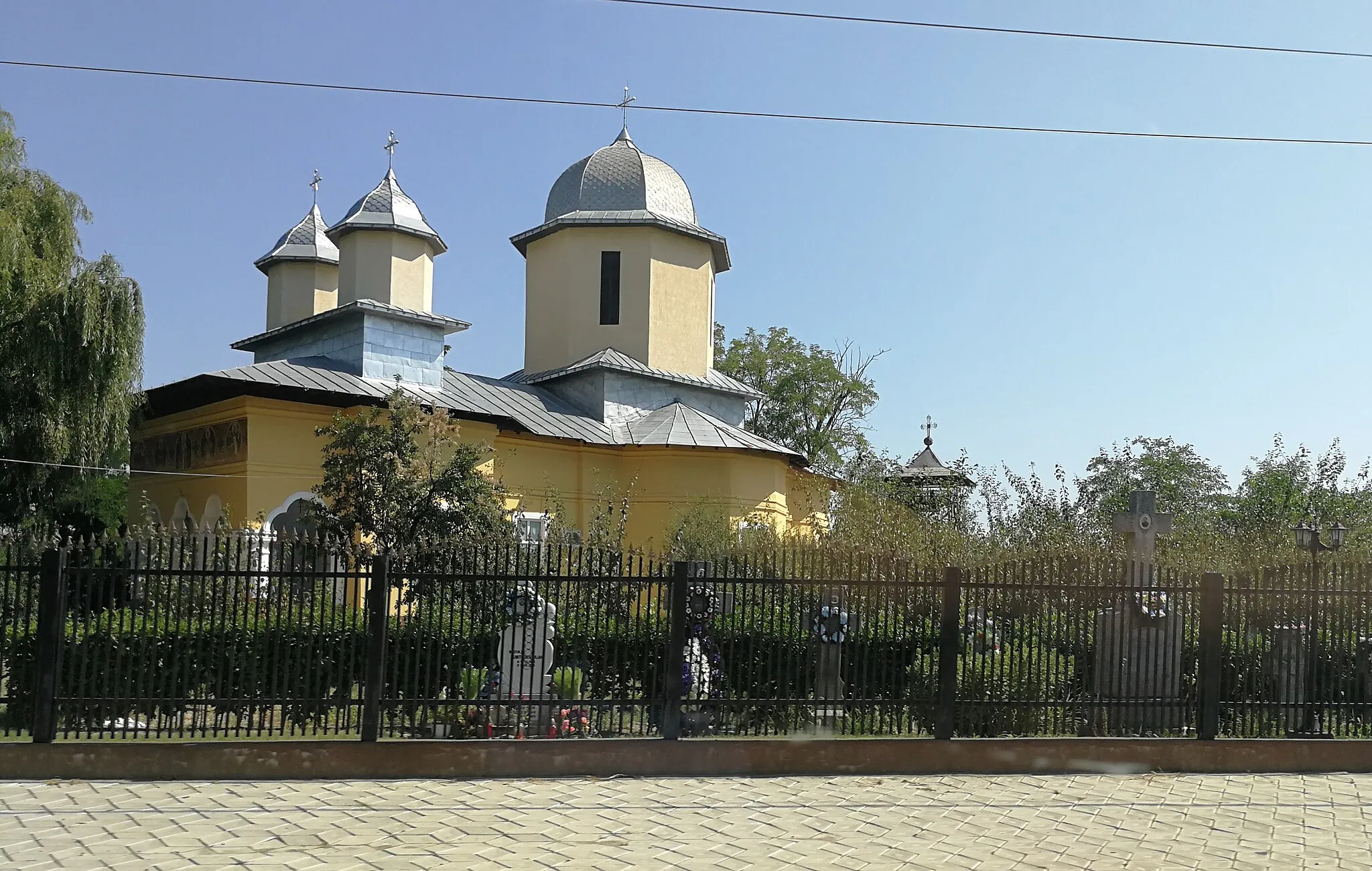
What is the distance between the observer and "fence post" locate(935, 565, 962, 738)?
9.99 metres

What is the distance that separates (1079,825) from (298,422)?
17.2 metres

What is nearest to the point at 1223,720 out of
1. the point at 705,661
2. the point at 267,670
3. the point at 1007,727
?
the point at 1007,727

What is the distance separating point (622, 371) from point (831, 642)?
59.9ft

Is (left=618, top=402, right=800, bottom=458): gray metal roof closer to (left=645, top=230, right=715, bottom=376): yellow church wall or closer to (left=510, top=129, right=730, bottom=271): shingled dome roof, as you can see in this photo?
(left=645, top=230, right=715, bottom=376): yellow church wall

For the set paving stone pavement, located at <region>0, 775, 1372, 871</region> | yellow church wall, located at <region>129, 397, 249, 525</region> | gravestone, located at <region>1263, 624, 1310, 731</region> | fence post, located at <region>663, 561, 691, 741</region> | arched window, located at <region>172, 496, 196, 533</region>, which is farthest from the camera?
arched window, located at <region>172, 496, 196, 533</region>

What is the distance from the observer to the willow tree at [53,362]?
20047 mm

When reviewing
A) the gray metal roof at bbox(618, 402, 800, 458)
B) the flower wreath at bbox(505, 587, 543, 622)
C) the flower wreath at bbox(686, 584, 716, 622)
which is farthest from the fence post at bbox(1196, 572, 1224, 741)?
the gray metal roof at bbox(618, 402, 800, 458)

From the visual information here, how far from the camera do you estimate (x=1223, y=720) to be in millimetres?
10672

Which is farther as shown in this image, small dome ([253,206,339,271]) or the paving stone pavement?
small dome ([253,206,339,271])

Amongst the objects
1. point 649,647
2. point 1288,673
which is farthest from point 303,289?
point 1288,673

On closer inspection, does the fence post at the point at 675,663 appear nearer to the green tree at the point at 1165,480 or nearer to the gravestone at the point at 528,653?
the gravestone at the point at 528,653

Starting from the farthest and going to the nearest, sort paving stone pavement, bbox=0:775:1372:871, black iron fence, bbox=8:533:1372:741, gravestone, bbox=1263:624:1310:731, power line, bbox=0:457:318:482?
power line, bbox=0:457:318:482
gravestone, bbox=1263:624:1310:731
black iron fence, bbox=8:533:1372:741
paving stone pavement, bbox=0:775:1372:871

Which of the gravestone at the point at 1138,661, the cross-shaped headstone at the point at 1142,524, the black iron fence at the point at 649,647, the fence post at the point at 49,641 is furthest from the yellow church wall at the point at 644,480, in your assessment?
the fence post at the point at 49,641

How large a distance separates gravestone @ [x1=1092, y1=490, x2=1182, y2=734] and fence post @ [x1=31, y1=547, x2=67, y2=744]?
8856 mm
